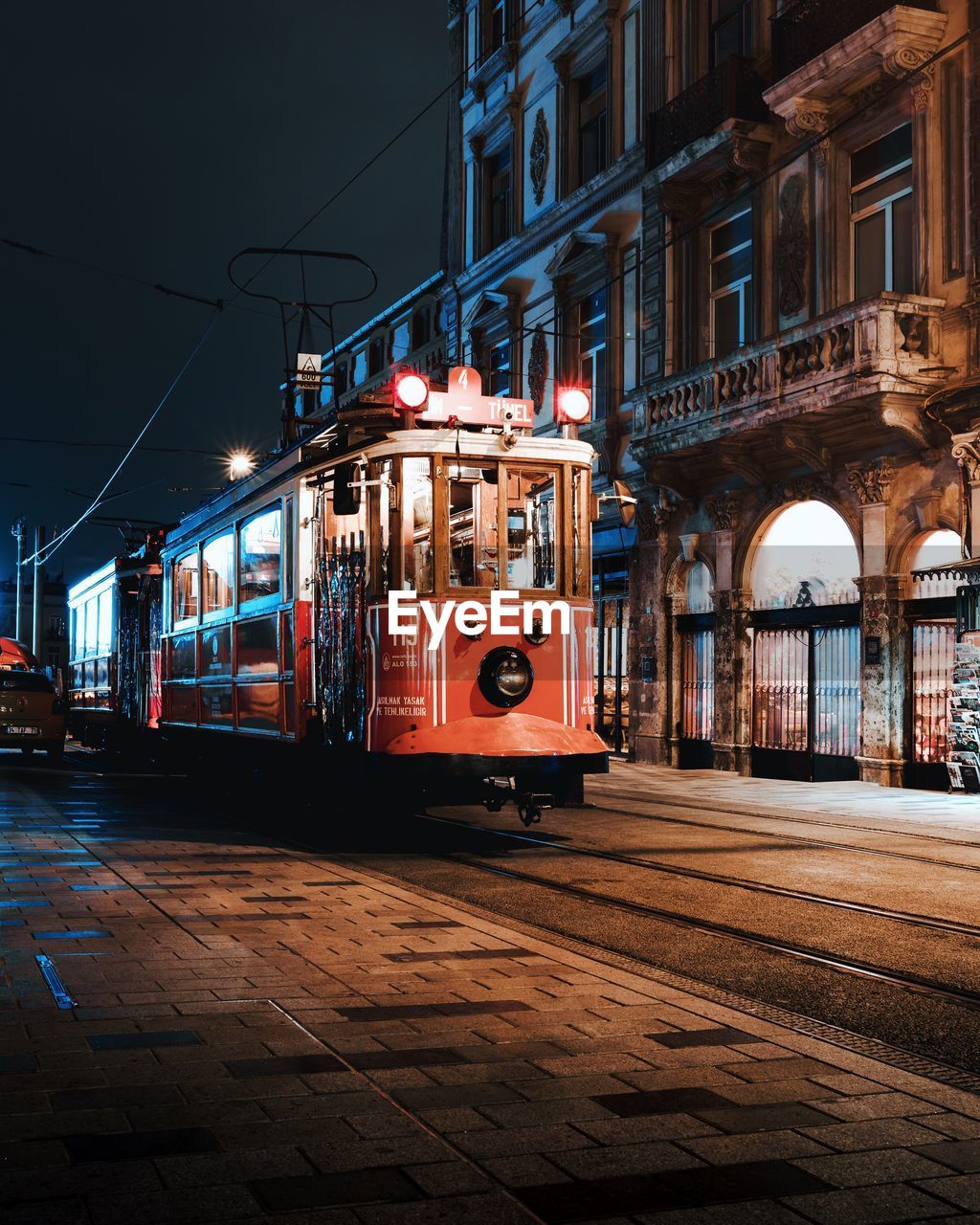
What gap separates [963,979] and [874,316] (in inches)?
473

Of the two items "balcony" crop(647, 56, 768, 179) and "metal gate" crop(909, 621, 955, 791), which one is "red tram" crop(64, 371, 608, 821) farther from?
"balcony" crop(647, 56, 768, 179)

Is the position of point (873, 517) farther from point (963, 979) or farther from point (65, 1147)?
point (65, 1147)

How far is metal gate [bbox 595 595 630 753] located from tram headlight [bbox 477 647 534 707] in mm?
14673

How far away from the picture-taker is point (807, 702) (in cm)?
2028

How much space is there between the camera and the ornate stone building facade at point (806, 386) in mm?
17438

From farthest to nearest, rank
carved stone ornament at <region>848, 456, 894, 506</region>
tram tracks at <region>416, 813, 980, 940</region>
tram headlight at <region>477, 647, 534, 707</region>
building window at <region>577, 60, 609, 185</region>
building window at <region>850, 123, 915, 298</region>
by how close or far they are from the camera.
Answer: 1. building window at <region>577, 60, 609, 185</region>
2. building window at <region>850, 123, 915, 298</region>
3. carved stone ornament at <region>848, 456, 894, 506</region>
4. tram headlight at <region>477, 647, 534, 707</region>
5. tram tracks at <region>416, 813, 980, 940</region>

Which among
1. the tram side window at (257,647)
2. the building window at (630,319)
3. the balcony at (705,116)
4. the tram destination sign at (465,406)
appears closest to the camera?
the tram destination sign at (465,406)

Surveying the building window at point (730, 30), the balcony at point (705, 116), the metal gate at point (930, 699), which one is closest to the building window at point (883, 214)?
the balcony at point (705, 116)

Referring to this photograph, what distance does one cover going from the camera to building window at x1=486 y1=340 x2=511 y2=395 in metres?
30.0

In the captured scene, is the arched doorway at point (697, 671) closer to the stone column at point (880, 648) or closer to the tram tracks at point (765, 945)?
the stone column at point (880, 648)

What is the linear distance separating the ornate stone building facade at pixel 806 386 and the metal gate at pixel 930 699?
35 mm

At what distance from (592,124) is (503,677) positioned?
19.1 m

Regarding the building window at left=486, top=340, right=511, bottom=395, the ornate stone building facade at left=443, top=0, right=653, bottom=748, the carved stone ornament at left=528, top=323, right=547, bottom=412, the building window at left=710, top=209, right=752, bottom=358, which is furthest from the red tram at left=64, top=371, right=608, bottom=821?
the building window at left=486, top=340, right=511, bottom=395

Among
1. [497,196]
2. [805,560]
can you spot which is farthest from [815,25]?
[497,196]
